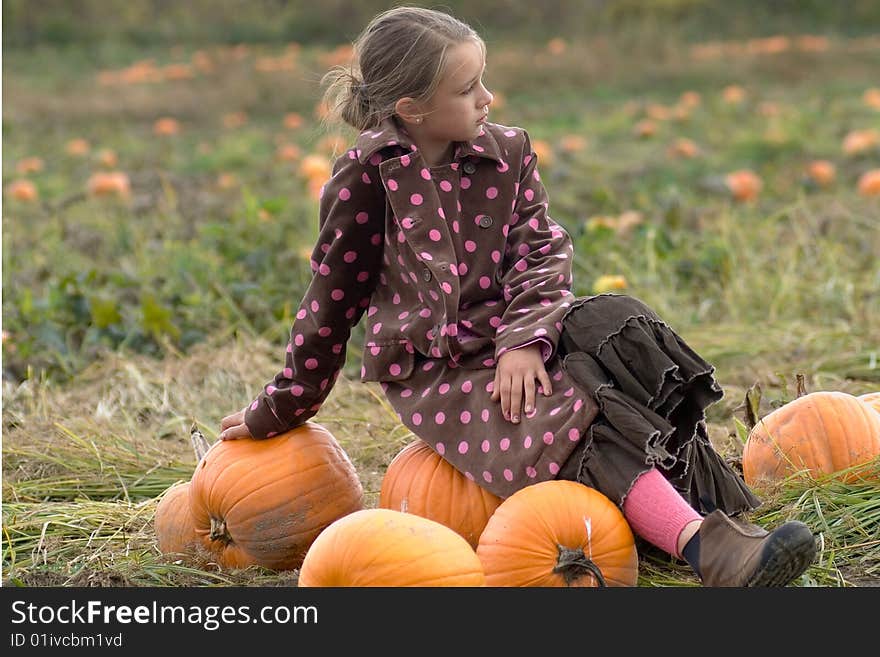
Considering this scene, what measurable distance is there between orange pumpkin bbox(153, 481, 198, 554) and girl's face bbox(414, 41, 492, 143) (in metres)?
1.02

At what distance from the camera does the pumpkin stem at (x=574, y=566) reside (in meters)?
2.37

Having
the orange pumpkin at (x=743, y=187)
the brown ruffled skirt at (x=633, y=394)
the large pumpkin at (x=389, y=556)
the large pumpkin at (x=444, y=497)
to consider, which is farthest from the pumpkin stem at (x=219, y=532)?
the orange pumpkin at (x=743, y=187)

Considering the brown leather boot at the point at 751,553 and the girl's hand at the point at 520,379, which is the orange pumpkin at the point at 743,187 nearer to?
the girl's hand at the point at 520,379

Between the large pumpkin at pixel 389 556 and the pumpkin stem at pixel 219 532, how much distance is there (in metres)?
0.49

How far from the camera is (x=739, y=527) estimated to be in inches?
90.9

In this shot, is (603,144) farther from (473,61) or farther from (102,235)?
(473,61)

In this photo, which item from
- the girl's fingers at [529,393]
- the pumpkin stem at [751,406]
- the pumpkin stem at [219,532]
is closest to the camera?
the girl's fingers at [529,393]

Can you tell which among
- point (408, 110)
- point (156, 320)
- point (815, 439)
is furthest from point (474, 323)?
point (156, 320)

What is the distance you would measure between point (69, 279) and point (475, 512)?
262 centimetres

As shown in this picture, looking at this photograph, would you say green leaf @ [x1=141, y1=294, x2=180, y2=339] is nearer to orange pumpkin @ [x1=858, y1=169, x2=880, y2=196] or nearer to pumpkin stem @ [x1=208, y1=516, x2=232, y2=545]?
pumpkin stem @ [x1=208, y1=516, x2=232, y2=545]

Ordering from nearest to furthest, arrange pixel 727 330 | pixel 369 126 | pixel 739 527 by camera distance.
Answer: pixel 739 527 → pixel 369 126 → pixel 727 330

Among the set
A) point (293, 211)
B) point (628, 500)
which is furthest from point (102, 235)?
point (628, 500)

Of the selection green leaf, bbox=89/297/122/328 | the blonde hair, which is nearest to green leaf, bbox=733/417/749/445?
the blonde hair

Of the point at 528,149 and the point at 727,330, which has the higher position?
the point at 528,149
